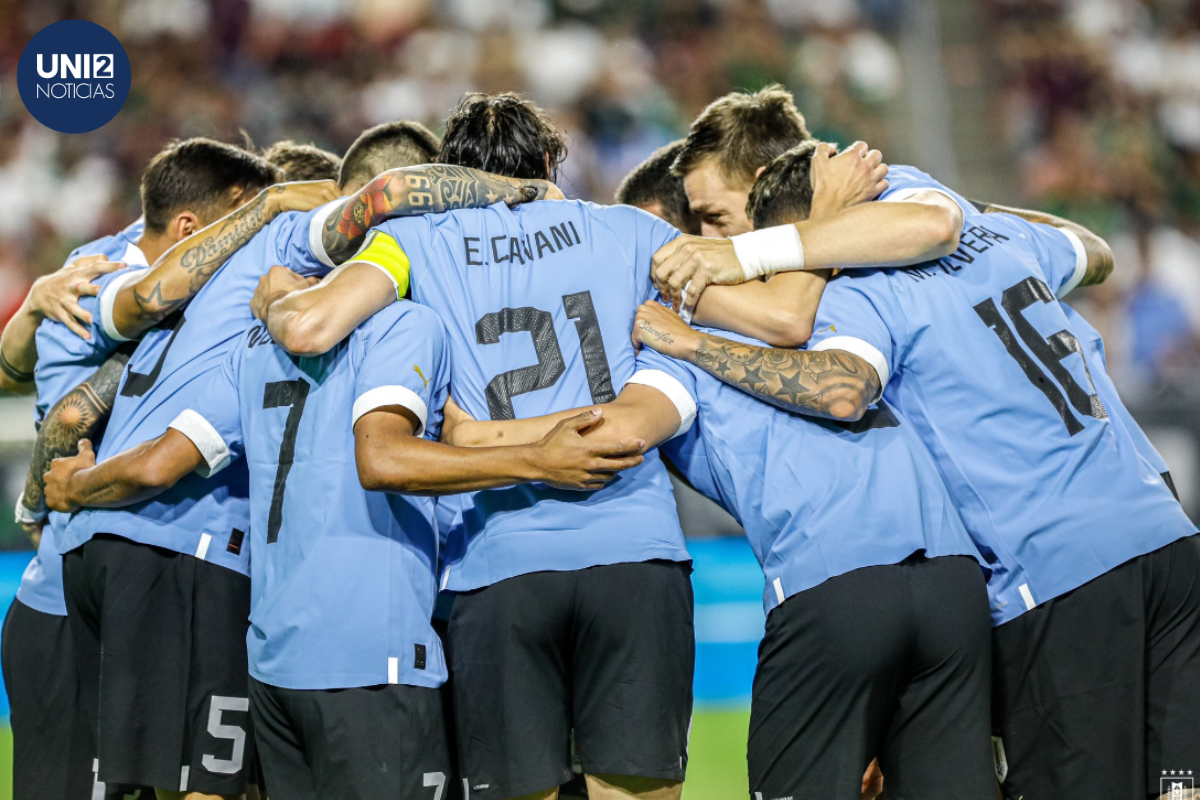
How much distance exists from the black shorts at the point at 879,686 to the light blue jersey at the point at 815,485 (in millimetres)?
76

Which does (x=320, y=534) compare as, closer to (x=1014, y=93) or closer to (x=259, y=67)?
(x=259, y=67)

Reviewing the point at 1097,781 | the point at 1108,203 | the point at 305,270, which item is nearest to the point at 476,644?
the point at 305,270

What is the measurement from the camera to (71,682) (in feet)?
16.0

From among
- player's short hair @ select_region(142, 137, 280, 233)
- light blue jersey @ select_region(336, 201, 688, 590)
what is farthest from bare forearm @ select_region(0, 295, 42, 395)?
light blue jersey @ select_region(336, 201, 688, 590)

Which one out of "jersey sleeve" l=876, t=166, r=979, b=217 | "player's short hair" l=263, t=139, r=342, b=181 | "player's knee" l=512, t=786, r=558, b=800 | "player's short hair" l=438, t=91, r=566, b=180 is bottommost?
"player's knee" l=512, t=786, r=558, b=800

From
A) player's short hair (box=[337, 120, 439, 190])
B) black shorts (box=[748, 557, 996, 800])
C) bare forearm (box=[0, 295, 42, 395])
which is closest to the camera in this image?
black shorts (box=[748, 557, 996, 800])

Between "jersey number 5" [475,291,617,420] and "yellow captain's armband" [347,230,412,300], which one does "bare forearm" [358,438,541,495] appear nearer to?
"jersey number 5" [475,291,617,420]

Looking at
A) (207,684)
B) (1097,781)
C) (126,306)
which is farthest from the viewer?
(126,306)

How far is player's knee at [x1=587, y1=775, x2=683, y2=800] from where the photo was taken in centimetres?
381

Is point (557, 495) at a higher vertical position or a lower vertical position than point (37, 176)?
lower

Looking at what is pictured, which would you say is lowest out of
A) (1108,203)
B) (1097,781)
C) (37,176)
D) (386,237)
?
(1097,781)

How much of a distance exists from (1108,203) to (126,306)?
14.0 m

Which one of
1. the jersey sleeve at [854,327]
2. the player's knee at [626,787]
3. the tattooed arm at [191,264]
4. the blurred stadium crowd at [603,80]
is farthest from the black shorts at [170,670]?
the blurred stadium crowd at [603,80]

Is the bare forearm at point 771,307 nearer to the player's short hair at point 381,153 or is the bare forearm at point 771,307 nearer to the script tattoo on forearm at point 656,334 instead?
the script tattoo on forearm at point 656,334
